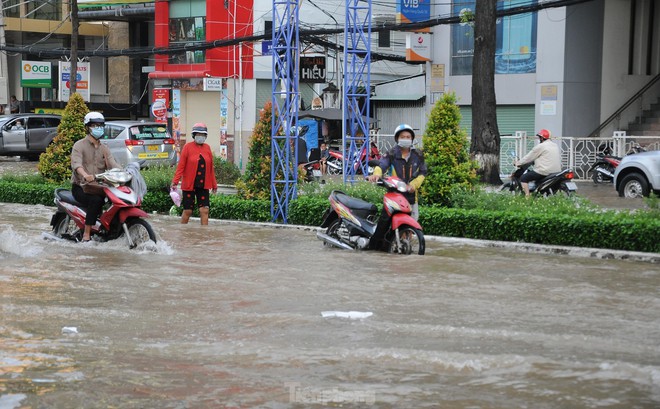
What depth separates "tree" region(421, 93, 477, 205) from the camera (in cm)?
1584

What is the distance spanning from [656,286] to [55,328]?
608 cm

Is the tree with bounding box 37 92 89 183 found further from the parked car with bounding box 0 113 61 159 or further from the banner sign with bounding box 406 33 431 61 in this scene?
the parked car with bounding box 0 113 61 159

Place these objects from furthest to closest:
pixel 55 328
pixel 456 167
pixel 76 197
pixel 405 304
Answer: pixel 456 167, pixel 76 197, pixel 405 304, pixel 55 328

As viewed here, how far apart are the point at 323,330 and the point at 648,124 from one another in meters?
25.6

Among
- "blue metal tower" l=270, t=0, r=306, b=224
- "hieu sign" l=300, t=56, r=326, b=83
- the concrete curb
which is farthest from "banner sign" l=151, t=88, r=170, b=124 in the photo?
the concrete curb

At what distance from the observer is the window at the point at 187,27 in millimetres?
39625

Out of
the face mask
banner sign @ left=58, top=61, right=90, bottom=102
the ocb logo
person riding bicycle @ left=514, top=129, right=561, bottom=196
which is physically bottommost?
person riding bicycle @ left=514, top=129, right=561, bottom=196

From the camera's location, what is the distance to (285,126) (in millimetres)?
16953

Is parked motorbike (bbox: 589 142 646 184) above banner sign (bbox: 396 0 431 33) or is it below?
below

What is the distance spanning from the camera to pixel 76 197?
13.7 m

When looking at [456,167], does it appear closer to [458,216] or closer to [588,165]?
[458,216]

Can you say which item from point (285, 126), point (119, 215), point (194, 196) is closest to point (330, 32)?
point (285, 126)

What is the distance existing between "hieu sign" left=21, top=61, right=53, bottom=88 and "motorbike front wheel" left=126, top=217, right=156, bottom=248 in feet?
119

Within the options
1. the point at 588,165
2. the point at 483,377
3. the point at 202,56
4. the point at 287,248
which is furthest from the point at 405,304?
the point at 202,56
